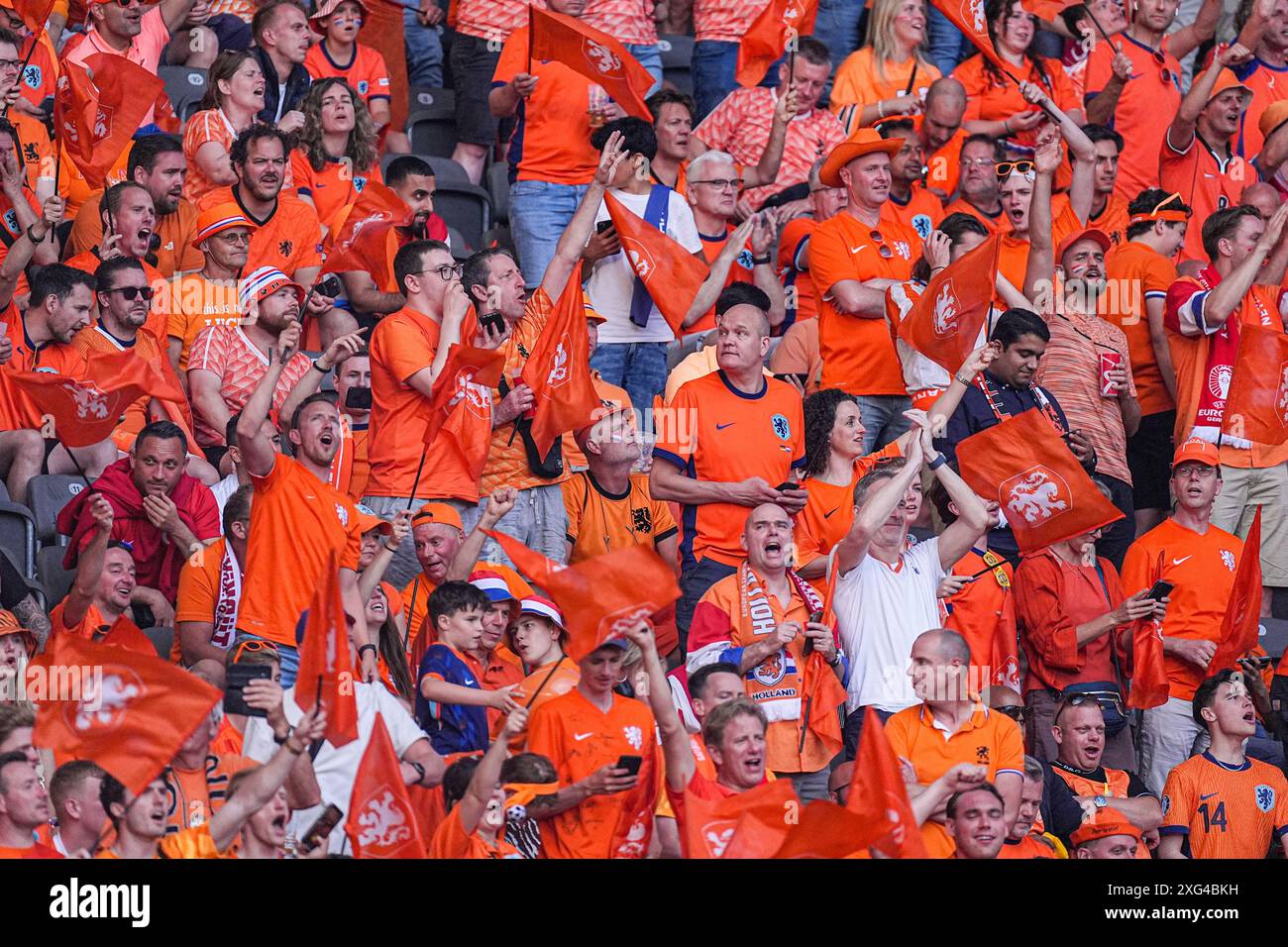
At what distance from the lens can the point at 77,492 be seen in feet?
28.6

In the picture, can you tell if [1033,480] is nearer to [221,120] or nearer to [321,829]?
[321,829]

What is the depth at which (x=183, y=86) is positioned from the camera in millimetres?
11188

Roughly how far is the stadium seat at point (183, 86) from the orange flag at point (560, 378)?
2936 millimetres

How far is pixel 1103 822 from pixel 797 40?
456cm

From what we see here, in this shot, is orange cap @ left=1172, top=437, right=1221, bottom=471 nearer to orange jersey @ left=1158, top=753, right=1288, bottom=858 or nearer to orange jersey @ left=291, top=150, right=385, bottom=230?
orange jersey @ left=1158, top=753, right=1288, bottom=858

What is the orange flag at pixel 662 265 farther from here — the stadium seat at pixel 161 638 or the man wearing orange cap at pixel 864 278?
the stadium seat at pixel 161 638

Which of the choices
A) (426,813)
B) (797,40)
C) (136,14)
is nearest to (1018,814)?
(426,813)

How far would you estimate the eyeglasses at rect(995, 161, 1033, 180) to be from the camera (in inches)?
414

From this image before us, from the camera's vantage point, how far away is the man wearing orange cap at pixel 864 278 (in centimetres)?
992

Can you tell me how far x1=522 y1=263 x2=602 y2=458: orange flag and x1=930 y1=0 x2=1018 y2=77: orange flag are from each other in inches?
127

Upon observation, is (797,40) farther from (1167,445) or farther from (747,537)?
(747,537)

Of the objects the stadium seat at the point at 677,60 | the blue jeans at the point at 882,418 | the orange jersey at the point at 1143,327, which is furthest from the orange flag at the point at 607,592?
the stadium seat at the point at 677,60

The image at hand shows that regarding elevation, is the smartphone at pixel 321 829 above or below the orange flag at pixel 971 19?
below

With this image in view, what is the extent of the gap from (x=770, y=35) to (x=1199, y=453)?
3.14 m
